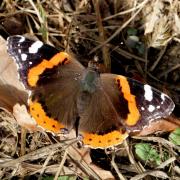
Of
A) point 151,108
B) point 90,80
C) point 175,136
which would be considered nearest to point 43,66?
point 90,80

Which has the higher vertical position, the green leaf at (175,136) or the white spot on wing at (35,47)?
the white spot on wing at (35,47)

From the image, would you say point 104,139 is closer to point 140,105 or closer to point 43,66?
point 140,105

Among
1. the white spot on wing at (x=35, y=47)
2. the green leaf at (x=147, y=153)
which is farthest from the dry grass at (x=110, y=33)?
the white spot on wing at (x=35, y=47)

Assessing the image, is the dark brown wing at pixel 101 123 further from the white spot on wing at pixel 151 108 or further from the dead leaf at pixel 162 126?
the dead leaf at pixel 162 126

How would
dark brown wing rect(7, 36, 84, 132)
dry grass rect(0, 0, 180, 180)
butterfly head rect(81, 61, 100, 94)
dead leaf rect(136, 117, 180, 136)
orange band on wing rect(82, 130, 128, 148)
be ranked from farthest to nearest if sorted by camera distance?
1. dry grass rect(0, 0, 180, 180)
2. dead leaf rect(136, 117, 180, 136)
3. butterfly head rect(81, 61, 100, 94)
4. dark brown wing rect(7, 36, 84, 132)
5. orange band on wing rect(82, 130, 128, 148)

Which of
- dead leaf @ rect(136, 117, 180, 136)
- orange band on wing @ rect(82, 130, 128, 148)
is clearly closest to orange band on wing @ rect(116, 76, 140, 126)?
orange band on wing @ rect(82, 130, 128, 148)

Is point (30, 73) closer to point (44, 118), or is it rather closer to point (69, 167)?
point (44, 118)

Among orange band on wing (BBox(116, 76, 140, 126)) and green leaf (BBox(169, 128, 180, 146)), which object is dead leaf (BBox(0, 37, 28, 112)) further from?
green leaf (BBox(169, 128, 180, 146))

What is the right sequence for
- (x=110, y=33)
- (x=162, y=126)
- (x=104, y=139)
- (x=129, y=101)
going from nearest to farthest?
(x=104, y=139) → (x=129, y=101) → (x=162, y=126) → (x=110, y=33)
